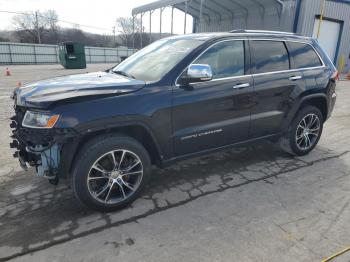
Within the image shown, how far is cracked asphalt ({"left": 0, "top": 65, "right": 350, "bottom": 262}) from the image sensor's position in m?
2.54

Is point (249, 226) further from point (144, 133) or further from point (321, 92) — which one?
point (321, 92)

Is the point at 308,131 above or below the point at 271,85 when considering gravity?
below

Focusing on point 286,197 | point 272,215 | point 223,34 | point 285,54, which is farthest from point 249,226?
point 285,54

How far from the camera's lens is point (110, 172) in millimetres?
3068

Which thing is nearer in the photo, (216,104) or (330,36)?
(216,104)

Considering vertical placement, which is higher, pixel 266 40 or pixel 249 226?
pixel 266 40

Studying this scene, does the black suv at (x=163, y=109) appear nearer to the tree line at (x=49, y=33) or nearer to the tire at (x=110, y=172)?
the tire at (x=110, y=172)

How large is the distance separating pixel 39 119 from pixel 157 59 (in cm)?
165

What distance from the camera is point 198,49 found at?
3426mm

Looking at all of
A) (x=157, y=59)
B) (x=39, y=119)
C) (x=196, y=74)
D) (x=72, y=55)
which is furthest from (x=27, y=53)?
(x=196, y=74)

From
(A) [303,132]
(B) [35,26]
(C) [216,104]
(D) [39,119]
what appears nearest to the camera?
(D) [39,119]

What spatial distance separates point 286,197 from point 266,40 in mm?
2136

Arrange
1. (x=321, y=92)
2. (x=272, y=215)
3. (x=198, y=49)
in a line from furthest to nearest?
1. (x=321, y=92)
2. (x=198, y=49)
3. (x=272, y=215)

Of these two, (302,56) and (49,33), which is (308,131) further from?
(49,33)
